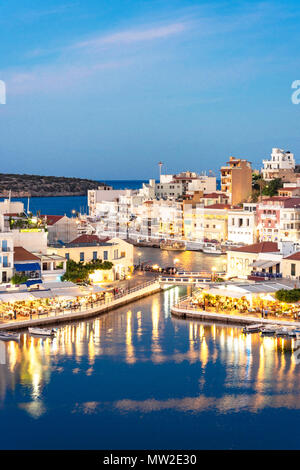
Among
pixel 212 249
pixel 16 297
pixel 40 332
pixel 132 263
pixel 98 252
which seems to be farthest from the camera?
pixel 212 249

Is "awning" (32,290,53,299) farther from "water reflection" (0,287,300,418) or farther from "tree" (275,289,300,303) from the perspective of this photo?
"tree" (275,289,300,303)

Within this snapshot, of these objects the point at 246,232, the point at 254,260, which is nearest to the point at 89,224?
the point at 246,232

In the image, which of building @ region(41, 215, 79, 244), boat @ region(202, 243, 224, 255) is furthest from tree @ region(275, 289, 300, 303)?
boat @ region(202, 243, 224, 255)

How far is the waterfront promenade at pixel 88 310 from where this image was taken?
27.3 metres

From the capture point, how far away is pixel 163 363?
23.6m

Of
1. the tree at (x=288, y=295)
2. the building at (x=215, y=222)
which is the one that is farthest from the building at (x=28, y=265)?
the building at (x=215, y=222)

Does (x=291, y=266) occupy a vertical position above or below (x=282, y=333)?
above

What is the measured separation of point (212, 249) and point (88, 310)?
28134mm

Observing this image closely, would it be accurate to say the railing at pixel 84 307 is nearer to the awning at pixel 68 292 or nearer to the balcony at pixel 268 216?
the awning at pixel 68 292

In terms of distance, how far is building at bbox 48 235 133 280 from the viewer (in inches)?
1423

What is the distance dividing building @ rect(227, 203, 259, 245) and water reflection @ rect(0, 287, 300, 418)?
28869 mm

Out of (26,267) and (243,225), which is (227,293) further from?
(243,225)

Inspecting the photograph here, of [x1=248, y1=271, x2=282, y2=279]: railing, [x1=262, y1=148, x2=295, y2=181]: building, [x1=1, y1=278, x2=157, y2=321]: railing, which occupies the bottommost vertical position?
[x1=1, y1=278, x2=157, y2=321]: railing

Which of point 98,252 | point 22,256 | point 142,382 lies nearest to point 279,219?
point 98,252
